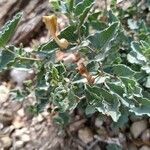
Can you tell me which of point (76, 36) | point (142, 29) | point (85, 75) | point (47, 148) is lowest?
point (47, 148)

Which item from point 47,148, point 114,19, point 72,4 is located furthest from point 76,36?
point 47,148

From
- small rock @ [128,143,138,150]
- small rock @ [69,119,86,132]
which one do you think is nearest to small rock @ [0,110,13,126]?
small rock @ [69,119,86,132]

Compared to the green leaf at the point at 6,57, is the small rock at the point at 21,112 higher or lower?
lower

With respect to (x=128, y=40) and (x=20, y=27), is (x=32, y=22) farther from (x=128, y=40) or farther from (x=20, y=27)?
(x=128, y=40)

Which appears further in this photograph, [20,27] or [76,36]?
[20,27]

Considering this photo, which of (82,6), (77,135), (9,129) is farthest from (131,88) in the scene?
(9,129)

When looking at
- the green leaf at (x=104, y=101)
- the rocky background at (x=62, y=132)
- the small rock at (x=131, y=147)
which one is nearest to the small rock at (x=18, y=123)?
the rocky background at (x=62, y=132)

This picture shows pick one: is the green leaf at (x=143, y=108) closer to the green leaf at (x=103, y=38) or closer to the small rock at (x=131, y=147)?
the green leaf at (x=103, y=38)
